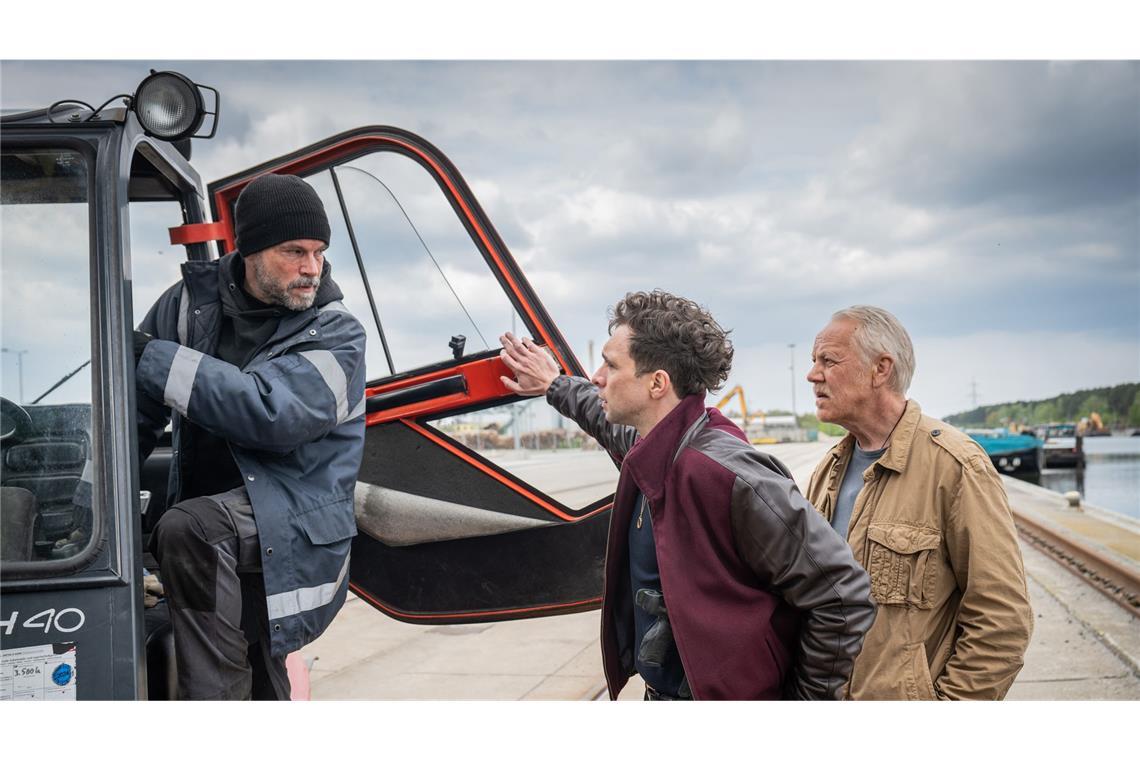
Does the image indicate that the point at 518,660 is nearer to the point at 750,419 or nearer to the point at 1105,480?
the point at 750,419

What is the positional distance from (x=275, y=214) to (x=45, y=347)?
58 centimetres

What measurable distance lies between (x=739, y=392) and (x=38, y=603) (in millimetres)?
2317

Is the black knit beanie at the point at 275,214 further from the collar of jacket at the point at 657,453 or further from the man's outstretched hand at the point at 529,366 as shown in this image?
the collar of jacket at the point at 657,453

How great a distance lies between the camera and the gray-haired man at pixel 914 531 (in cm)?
179

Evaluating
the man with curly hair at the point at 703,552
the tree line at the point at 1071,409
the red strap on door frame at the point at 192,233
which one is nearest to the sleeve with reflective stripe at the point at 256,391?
the man with curly hair at the point at 703,552

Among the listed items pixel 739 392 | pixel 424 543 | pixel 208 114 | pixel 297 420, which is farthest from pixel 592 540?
pixel 208 114

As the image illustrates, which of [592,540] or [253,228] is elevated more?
[253,228]

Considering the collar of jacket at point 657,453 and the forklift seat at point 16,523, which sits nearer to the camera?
the collar of jacket at point 657,453

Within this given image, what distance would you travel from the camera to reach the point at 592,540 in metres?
2.83

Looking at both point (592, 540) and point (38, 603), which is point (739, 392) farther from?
point (38, 603)

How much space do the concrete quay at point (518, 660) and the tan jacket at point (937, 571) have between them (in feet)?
3.81

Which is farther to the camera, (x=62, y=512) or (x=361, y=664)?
(x=361, y=664)

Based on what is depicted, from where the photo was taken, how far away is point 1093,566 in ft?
23.3


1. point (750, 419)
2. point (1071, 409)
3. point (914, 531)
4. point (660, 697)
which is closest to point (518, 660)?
point (750, 419)
